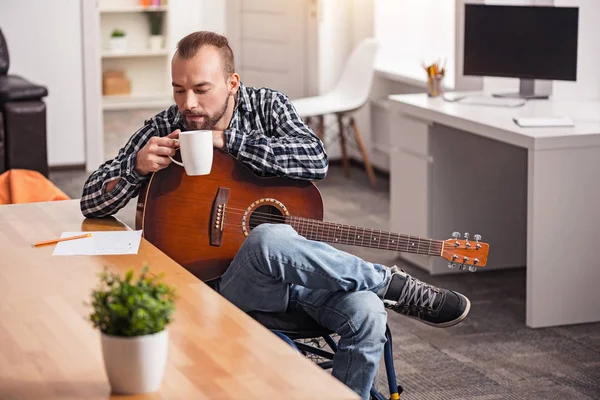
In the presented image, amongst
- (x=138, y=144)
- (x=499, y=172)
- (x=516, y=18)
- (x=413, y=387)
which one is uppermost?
(x=516, y=18)

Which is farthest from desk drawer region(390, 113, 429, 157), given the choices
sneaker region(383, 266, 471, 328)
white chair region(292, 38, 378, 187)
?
sneaker region(383, 266, 471, 328)

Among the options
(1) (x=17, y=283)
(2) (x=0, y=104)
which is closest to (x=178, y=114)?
(1) (x=17, y=283)

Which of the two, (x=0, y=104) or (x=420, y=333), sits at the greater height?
(x=0, y=104)

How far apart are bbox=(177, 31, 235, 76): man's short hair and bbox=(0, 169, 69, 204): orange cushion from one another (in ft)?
3.71

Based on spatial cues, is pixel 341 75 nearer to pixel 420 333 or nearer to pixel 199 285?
pixel 420 333

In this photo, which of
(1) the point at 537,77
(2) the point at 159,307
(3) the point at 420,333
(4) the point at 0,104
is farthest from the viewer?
(4) the point at 0,104

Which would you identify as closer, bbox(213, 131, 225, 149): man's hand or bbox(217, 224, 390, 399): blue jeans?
bbox(217, 224, 390, 399): blue jeans

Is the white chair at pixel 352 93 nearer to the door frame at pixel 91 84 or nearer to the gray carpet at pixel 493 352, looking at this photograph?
the door frame at pixel 91 84

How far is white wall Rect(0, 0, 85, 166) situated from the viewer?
615 cm

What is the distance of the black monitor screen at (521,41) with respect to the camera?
161 inches

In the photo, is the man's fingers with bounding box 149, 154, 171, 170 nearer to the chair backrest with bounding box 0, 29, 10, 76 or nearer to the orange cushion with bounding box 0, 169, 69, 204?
the orange cushion with bounding box 0, 169, 69, 204

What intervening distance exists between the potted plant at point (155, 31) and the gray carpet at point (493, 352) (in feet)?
16.0

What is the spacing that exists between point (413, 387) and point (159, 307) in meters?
1.76

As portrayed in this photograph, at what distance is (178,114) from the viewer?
2.61 meters
